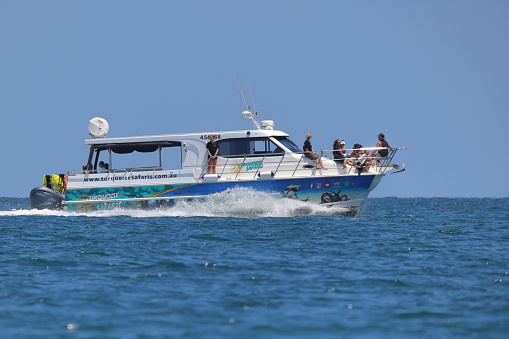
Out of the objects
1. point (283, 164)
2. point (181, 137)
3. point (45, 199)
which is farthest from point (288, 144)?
point (45, 199)

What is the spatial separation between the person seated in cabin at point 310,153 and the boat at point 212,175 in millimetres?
87

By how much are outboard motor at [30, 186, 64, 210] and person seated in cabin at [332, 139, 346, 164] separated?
9.54 m

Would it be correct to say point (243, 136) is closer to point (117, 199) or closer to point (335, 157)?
point (335, 157)

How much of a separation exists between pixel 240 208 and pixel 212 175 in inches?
55.2

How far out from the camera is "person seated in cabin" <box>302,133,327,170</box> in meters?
21.5

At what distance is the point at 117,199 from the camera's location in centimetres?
2247

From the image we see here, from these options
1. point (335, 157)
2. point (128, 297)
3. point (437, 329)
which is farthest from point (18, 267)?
point (335, 157)

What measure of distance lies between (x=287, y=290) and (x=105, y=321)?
2.92 m

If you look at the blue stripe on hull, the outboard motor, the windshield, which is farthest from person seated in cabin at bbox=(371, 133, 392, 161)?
the outboard motor

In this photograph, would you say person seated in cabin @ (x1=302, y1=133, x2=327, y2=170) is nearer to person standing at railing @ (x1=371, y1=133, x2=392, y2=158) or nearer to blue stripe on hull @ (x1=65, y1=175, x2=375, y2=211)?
blue stripe on hull @ (x1=65, y1=175, x2=375, y2=211)

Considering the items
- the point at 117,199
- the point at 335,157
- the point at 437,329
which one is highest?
the point at 335,157

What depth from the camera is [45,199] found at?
2341 cm

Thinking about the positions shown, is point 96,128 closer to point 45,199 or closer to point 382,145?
point 45,199

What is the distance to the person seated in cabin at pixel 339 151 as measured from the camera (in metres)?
21.5
